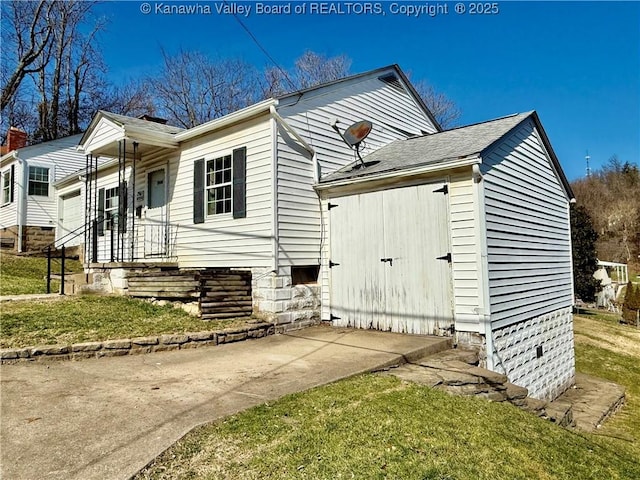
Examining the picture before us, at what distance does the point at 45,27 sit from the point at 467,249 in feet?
88.6

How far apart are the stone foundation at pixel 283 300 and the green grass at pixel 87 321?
0.56m

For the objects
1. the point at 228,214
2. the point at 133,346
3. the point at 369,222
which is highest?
the point at 228,214

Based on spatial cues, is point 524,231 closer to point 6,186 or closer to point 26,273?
point 26,273

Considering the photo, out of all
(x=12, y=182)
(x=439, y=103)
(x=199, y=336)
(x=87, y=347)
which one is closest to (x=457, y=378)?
(x=199, y=336)

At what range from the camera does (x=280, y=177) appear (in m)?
7.98

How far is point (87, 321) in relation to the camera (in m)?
7.20

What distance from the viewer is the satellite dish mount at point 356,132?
893cm

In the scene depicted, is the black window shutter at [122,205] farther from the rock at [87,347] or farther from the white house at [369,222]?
the rock at [87,347]

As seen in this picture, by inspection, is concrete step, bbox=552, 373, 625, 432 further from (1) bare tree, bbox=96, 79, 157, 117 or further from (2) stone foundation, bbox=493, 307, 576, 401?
(1) bare tree, bbox=96, 79, 157, 117

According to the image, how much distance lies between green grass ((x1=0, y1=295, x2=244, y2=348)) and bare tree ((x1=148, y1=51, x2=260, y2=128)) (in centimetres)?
1914

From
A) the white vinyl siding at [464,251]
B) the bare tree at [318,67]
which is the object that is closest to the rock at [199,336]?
the white vinyl siding at [464,251]

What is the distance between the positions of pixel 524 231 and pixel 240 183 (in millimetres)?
5491

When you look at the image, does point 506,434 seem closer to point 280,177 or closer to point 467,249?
point 467,249

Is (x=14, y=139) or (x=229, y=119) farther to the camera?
(x=14, y=139)
